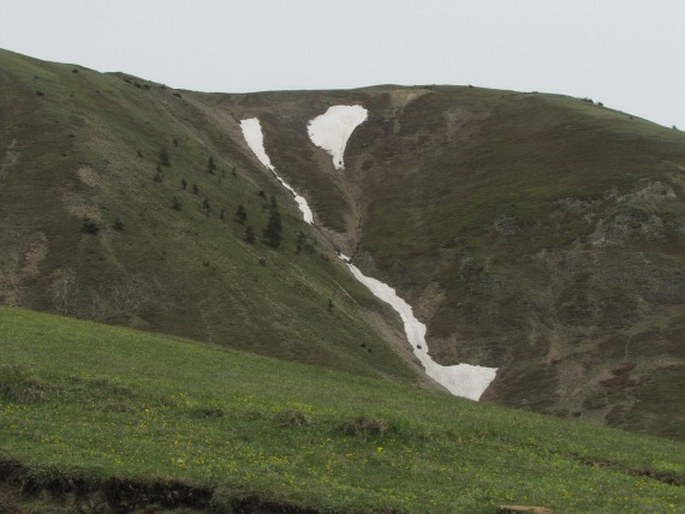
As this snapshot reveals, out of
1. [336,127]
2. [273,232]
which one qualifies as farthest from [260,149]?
[273,232]

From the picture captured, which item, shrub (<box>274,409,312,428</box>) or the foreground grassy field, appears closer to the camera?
the foreground grassy field

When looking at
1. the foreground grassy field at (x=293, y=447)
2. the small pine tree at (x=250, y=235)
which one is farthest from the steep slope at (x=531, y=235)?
the foreground grassy field at (x=293, y=447)

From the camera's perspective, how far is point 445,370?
246 ft

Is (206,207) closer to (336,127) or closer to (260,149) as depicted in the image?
(260,149)

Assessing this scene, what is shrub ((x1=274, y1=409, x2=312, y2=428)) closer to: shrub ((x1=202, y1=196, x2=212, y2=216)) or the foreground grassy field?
the foreground grassy field

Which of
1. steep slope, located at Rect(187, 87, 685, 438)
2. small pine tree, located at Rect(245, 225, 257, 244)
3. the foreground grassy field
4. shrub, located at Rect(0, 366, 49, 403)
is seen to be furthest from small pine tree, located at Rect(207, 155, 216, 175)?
shrub, located at Rect(0, 366, 49, 403)

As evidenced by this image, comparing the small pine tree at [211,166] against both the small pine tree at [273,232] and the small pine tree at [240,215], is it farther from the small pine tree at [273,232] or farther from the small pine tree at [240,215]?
the small pine tree at [273,232]

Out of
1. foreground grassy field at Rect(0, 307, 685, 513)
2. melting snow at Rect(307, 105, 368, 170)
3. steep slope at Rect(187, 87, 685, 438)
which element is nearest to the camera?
foreground grassy field at Rect(0, 307, 685, 513)

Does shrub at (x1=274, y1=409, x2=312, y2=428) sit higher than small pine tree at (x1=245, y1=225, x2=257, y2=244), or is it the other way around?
small pine tree at (x1=245, y1=225, x2=257, y2=244)

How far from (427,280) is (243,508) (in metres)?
71.3

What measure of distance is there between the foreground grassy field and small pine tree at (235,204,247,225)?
163 ft

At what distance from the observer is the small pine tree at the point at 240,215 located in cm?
9044

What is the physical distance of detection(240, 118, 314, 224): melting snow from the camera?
114188 mm

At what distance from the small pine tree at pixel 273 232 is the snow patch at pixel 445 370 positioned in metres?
14.7
